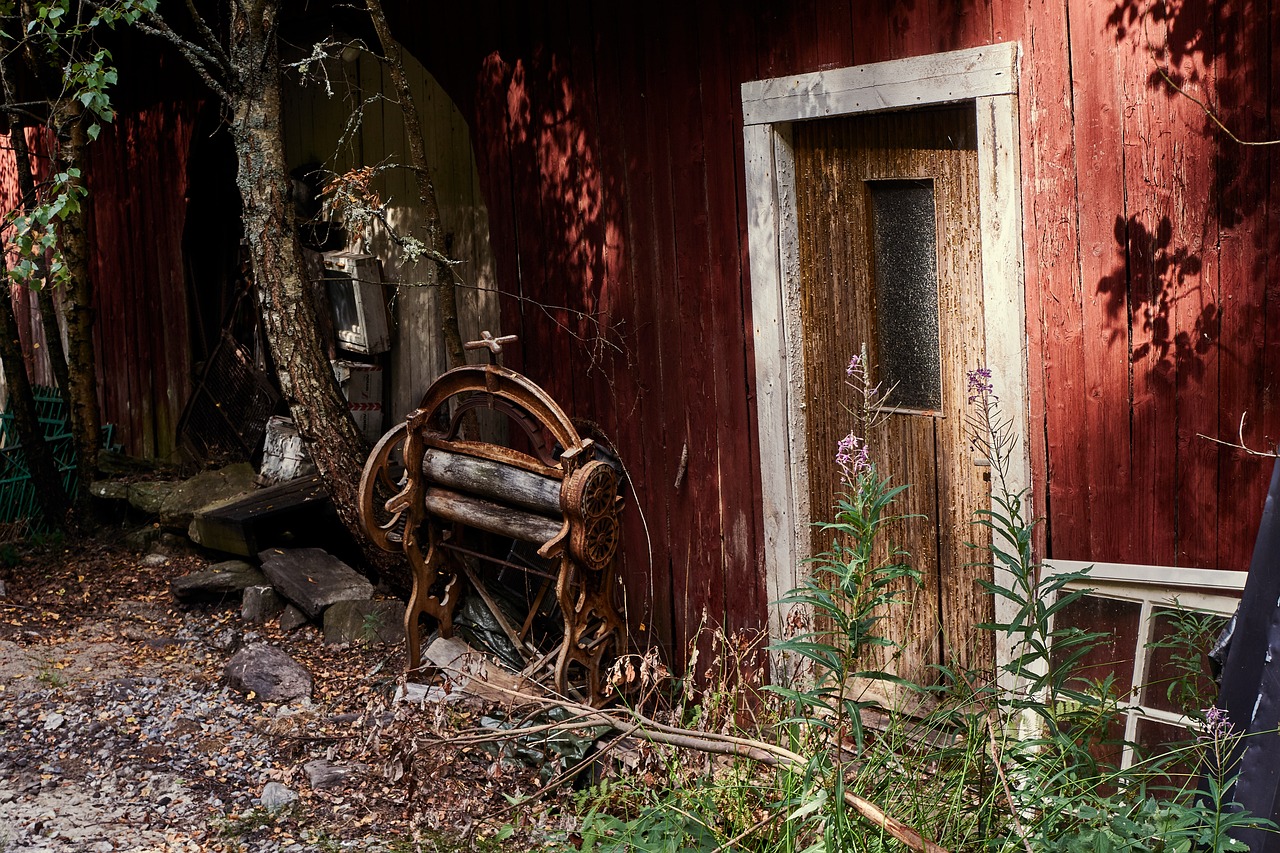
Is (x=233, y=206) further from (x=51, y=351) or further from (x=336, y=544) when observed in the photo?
(x=336, y=544)

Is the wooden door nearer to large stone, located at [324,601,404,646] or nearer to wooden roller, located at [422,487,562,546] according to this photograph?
wooden roller, located at [422,487,562,546]

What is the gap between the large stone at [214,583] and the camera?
718 centimetres

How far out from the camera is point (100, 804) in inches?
191

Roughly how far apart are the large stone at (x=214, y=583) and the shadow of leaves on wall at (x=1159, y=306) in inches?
204

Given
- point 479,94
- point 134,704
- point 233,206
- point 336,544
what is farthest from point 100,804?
point 233,206

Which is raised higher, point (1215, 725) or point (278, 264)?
point (278, 264)

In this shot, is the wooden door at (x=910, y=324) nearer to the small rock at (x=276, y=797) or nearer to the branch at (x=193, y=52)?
the small rock at (x=276, y=797)

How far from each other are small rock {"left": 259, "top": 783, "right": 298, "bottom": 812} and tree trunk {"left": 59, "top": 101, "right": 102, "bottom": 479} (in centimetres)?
476

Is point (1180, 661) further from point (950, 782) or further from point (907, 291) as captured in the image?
point (907, 291)

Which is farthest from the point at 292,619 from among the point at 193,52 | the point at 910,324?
the point at 910,324

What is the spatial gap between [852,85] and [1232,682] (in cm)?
248

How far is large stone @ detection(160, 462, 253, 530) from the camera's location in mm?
8078

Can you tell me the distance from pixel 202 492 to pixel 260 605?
1.54 m

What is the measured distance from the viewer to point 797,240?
496 centimetres
